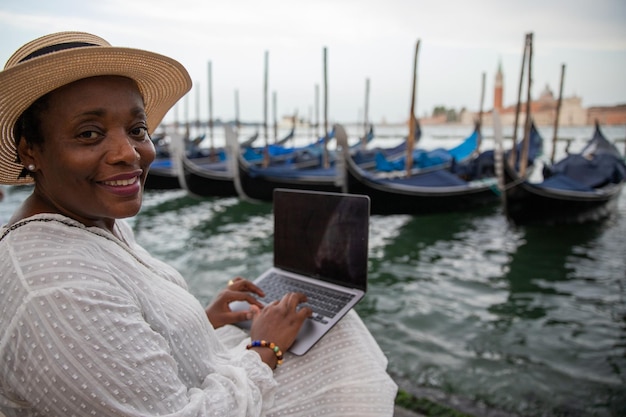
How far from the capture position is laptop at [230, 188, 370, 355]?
1418mm

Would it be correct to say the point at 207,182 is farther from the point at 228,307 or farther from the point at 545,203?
the point at 228,307

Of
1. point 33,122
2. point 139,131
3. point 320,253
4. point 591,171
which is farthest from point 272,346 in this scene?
point 591,171

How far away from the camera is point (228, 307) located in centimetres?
141

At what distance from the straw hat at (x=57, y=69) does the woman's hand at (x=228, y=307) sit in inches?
25.0

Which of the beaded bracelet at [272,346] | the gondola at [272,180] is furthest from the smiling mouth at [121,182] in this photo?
the gondola at [272,180]

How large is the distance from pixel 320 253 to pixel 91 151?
0.93 metres

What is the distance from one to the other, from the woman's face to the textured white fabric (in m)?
0.06

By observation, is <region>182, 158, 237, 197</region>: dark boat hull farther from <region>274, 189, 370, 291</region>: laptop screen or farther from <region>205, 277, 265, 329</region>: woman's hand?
<region>205, 277, 265, 329</region>: woman's hand

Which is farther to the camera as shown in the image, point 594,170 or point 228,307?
point 594,170

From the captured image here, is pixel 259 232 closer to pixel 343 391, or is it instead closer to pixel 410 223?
pixel 410 223

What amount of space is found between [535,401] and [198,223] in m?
6.48

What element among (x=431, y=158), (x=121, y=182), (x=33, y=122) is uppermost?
(x=33, y=122)

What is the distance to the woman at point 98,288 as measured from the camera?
2.17 feet

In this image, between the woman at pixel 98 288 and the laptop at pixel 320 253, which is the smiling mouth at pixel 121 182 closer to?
the woman at pixel 98 288
